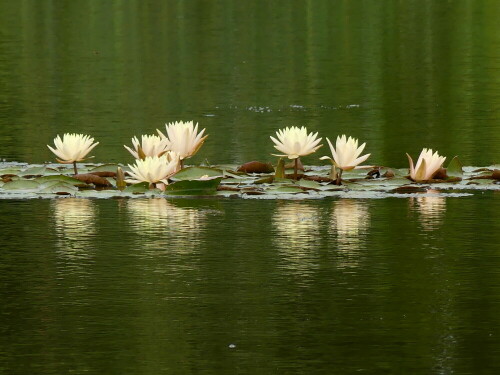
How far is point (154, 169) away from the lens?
11.1 m

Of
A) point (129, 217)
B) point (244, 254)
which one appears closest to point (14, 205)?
point (129, 217)

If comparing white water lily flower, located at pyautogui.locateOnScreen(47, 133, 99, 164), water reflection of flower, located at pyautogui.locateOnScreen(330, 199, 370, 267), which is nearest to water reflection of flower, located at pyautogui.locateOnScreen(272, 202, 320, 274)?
water reflection of flower, located at pyautogui.locateOnScreen(330, 199, 370, 267)

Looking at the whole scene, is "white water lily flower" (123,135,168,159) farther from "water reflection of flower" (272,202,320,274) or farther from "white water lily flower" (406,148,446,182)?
"white water lily flower" (406,148,446,182)

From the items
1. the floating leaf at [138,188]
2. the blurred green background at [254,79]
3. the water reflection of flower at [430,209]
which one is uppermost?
the blurred green background at [254,79]

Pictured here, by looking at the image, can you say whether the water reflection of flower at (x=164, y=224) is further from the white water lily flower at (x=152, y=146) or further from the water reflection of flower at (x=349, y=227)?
the water reflection of flower at (x=349, y=227)

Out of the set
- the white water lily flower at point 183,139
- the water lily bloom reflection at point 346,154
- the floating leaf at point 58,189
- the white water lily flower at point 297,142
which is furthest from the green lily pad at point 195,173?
the water lily bloom reflection at point 346,154

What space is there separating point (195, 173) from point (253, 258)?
289cm

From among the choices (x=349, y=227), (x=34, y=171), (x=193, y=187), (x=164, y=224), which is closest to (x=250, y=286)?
(x=349, y=227)

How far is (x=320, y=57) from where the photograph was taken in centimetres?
2934

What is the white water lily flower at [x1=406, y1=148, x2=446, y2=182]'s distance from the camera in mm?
11453

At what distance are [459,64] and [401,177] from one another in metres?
15.4

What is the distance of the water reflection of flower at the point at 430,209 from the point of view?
32.8 feet

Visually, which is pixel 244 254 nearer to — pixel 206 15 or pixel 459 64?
pixel 459 64

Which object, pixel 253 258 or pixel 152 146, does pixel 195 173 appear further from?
pixel 253 258
